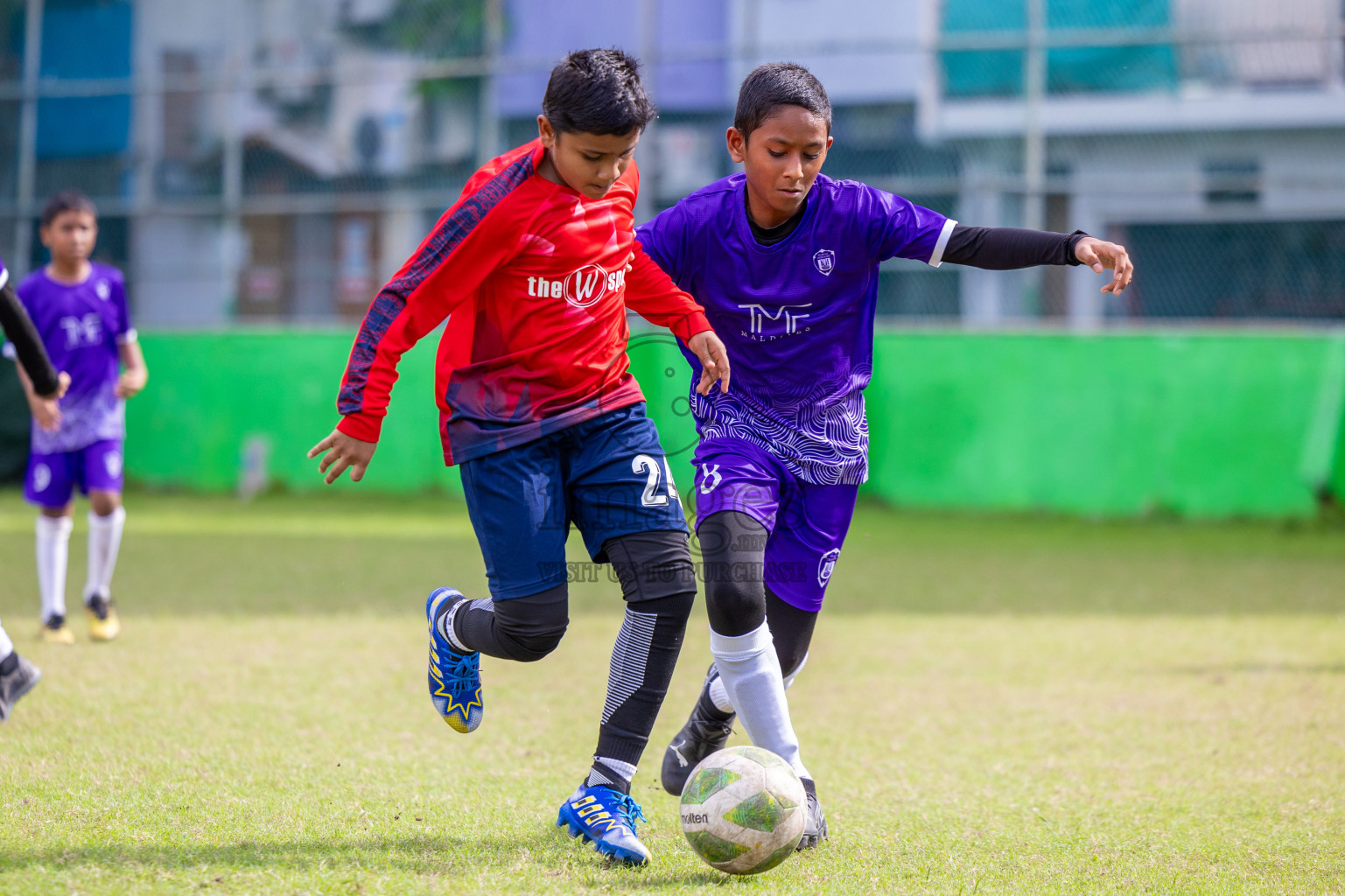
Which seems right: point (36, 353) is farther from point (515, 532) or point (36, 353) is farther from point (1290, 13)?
point (1290, 13)

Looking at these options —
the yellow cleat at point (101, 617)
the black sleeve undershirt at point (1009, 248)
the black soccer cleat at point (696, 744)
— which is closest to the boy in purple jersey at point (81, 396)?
the yellow cleat at point (101, 617)

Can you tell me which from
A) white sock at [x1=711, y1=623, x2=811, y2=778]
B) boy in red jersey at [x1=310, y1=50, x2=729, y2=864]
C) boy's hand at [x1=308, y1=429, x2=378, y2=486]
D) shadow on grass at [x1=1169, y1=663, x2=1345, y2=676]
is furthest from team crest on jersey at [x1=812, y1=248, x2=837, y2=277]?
shadow on grass at [x1=1169, y1=663, x2=1345, y2=676]

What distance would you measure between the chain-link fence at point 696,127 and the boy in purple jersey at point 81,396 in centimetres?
745

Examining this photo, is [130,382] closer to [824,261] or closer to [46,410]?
[46,410]

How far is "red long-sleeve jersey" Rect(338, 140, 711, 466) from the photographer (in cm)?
323

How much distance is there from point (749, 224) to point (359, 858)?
195cm

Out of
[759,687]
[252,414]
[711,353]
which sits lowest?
[252,414]

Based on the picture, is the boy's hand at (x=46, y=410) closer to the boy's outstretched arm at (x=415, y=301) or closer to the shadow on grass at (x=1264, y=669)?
the boy's outstretched arm at (x=415, y=301)

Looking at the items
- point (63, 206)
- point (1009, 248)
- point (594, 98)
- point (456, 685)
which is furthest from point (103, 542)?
point (1009, 248)

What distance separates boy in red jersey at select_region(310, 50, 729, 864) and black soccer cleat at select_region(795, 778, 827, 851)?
0.44m

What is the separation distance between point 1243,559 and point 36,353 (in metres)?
8.15

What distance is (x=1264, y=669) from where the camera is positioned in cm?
576

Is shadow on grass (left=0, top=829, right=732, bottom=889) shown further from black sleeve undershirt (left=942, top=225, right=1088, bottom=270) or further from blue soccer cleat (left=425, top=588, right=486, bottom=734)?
black sleeve undershirt (left=942, top=225, right=1088, bottom=270)

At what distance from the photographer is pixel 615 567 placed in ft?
11.2
